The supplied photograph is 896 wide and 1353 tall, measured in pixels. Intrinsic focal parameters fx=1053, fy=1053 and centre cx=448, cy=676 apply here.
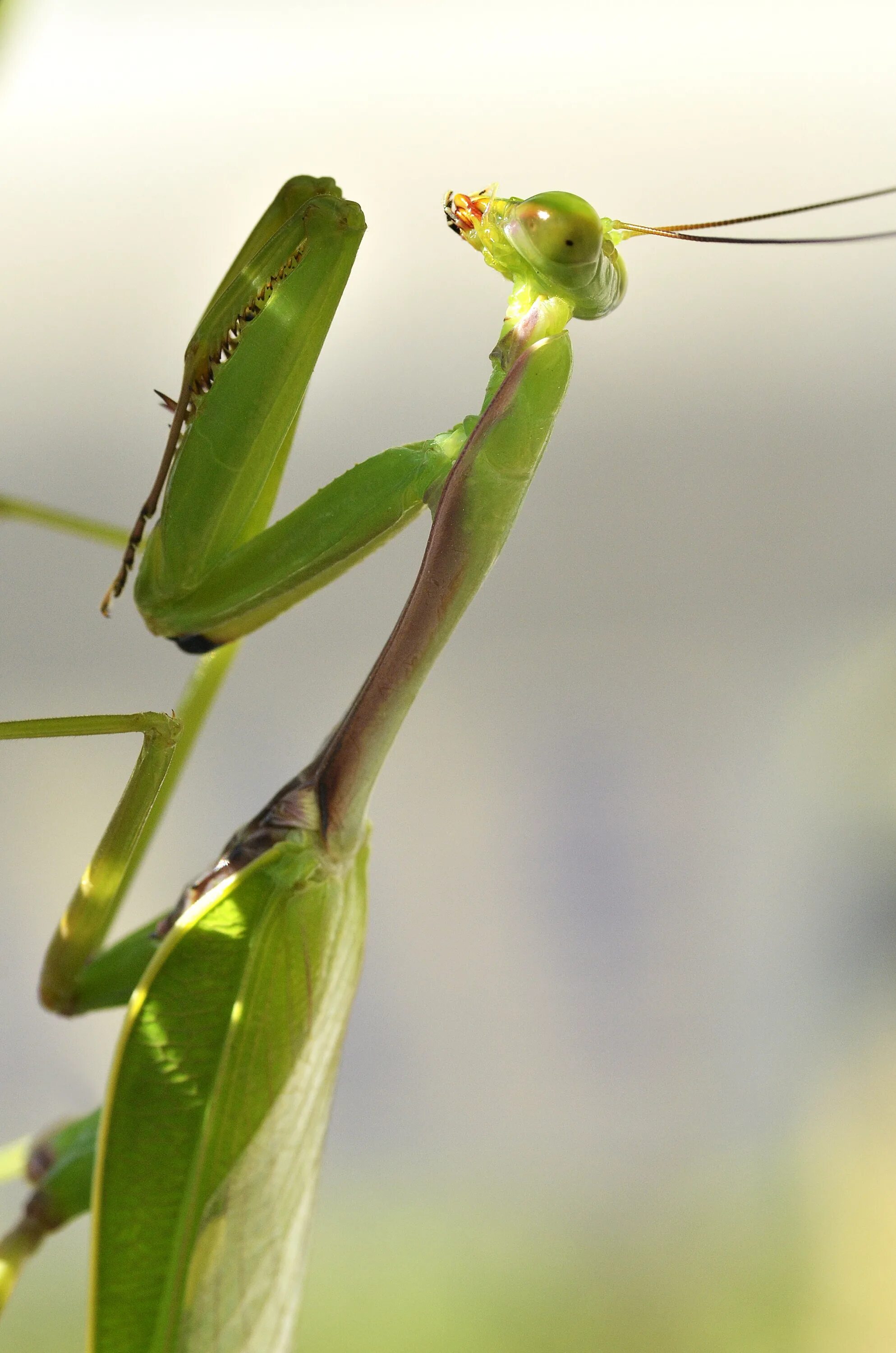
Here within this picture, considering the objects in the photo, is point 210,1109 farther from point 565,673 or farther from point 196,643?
point 565,673

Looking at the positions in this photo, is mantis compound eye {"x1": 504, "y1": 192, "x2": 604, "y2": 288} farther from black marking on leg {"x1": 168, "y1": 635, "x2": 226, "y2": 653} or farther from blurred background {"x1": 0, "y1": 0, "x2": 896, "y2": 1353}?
blurred background {"x1": 0, "y1": 0, "x2": 896, "y2": 1353}

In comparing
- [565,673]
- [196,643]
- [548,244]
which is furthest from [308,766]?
[565,673]

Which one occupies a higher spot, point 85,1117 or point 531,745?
point 531,745

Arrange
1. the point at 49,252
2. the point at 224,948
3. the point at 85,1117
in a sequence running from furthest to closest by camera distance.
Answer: the point at 49,252 < the point at 85,1117 < the point at 224,948

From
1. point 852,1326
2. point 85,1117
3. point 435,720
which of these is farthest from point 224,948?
point 852,1326

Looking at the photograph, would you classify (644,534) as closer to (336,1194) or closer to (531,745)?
(531,745)

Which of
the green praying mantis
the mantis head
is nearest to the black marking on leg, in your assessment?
the green praying mantis
